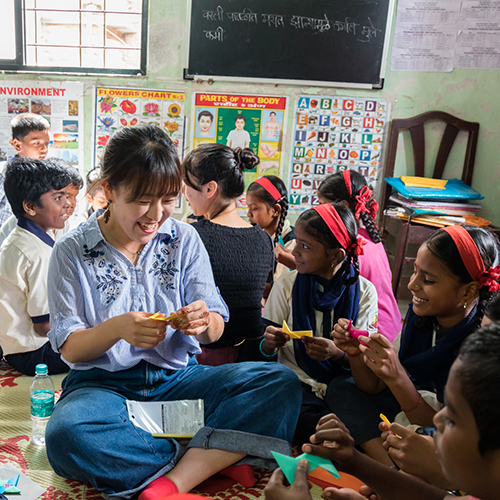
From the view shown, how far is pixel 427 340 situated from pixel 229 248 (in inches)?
31.7

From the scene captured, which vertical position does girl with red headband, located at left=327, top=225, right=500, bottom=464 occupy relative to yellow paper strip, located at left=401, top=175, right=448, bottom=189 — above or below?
below

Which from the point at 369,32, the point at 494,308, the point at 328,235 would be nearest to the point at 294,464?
the point at 494,308

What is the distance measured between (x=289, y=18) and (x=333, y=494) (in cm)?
319

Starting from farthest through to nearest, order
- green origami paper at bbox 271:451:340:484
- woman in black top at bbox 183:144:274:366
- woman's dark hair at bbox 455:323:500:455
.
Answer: woman in black top at bbox 183:144:274:366
green origami paper at bbox 271:451:340:484
woman's dark hair at bbox 455:323:500:455

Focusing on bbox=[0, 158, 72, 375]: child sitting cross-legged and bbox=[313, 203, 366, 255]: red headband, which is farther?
bbox=[0, 158, 72, 375]: child sitting cross-legged

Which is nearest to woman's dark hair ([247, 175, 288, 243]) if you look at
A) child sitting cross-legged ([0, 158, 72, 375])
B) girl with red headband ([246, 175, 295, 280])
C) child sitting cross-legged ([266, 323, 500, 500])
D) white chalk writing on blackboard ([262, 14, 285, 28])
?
girl with red headband ([246, 175, 295, 280])

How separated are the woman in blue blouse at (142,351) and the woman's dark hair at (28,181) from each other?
718 mm

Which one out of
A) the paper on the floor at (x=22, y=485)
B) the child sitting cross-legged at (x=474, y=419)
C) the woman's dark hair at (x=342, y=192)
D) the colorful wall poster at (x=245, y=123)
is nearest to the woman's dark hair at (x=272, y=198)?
the woman's dark hair at (x=342, y=192)

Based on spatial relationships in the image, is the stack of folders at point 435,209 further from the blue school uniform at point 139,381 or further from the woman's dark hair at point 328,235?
the blue school uniform at point 139,381

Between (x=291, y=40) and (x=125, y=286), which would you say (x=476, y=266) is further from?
(x=291, y=40)

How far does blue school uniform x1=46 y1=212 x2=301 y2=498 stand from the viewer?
4.36 ft

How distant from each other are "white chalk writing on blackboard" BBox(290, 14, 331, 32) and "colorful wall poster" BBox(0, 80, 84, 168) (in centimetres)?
161

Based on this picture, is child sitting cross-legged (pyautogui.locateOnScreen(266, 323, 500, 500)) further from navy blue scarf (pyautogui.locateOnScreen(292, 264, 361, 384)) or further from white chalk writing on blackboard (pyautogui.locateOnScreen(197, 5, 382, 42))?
white chalk writing on blackboard (pyautogui.locateOnScreen(197, 5, 382, 42))

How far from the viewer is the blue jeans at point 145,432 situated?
4.31 feet
